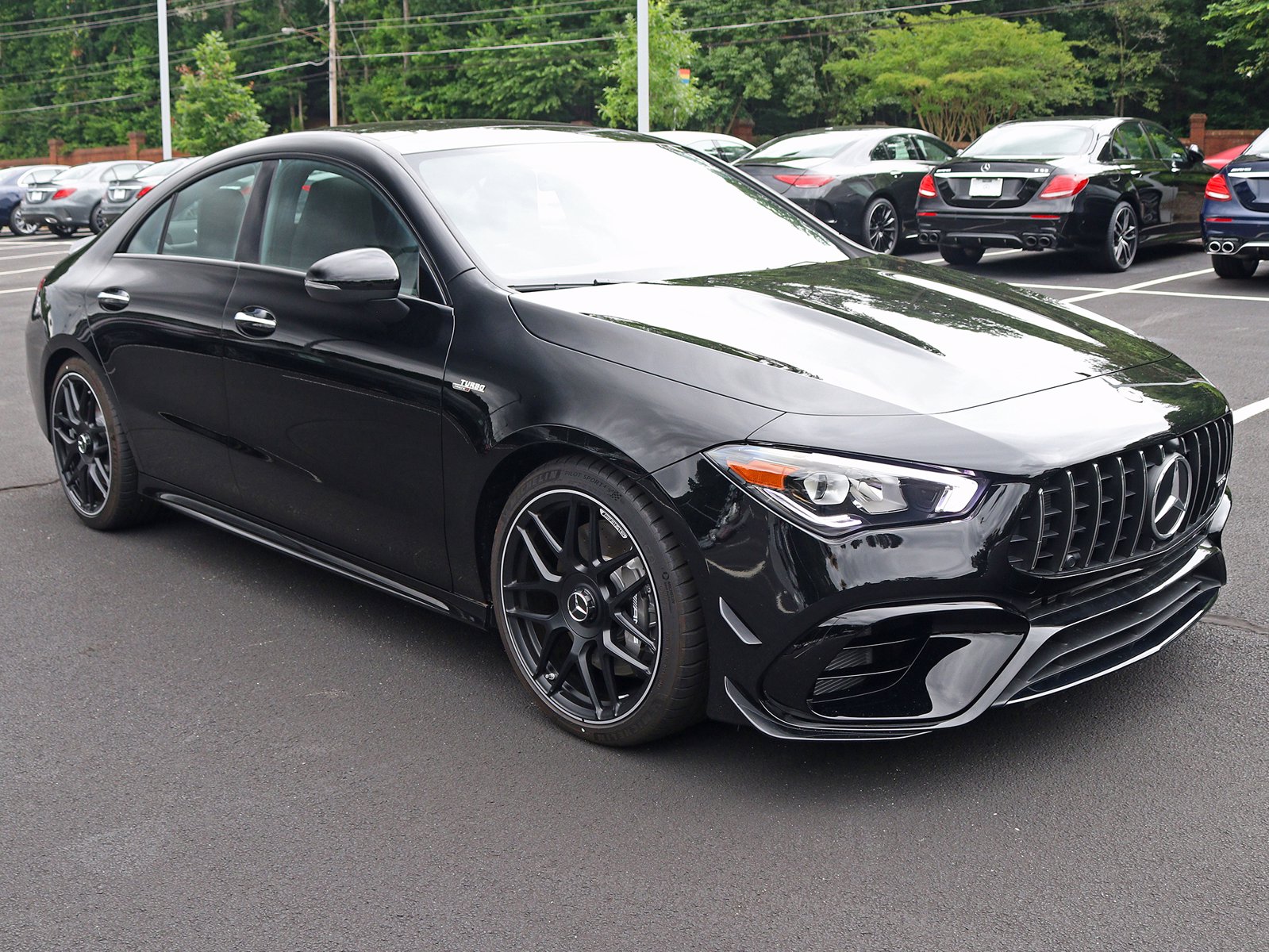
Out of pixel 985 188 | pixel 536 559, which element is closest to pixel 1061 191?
pixel 985 188

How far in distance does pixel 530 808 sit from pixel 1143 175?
41.7 ft

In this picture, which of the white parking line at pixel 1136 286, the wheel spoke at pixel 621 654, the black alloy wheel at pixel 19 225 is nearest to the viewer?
the wheel spoke at pixel 621 654

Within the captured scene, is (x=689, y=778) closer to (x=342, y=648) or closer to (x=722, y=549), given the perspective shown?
(x=722, y=549)

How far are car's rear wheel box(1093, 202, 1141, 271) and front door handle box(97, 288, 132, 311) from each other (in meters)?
10.9

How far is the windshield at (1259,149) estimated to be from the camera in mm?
12180

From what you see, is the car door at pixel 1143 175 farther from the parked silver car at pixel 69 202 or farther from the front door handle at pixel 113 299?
the parked silver car at pixel 69 202

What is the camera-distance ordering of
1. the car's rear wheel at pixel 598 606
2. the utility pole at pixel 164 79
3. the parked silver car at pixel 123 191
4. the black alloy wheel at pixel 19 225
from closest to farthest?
the car's rear wheel at pixel 598 606, the parked silver car at pixel 123 191, the black alloy wheel at pixel 19 225, the utility pole at pixel 164 79

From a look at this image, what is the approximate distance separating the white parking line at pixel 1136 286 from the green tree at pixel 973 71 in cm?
3214

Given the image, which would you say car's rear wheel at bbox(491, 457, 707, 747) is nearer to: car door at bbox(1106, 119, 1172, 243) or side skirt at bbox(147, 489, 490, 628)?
side skirt at bbox(147, 489, 490, 628)

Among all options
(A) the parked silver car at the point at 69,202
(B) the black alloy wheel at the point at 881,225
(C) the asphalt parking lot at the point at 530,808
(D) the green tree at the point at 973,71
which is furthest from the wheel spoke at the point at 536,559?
(D) the green tree at the point at 973,71

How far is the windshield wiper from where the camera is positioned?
3748 millimetres

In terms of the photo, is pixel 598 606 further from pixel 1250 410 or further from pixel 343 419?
pixel 1250 410

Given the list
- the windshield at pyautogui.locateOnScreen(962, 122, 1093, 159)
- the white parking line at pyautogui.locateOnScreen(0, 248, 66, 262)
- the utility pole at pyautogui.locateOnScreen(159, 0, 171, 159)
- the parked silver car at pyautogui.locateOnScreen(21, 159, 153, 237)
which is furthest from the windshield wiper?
the utility pole at pyautogui.locateOnScreen(159, 0, 171, 159)

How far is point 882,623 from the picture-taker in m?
2.97
